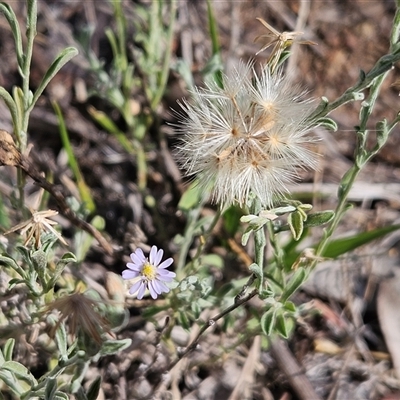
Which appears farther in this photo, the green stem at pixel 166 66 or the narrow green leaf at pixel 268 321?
the green stem at pixel 166 66

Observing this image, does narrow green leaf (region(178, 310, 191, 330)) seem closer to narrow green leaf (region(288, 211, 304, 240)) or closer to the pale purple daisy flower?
the pale purple daisy flower

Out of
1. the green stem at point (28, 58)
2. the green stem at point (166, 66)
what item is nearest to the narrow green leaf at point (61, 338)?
the green stem at point (28, 58)

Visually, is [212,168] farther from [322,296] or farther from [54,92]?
[54,92]

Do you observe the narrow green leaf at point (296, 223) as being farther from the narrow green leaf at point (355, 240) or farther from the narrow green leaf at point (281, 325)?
the narrow green leaf at point (355, 240)

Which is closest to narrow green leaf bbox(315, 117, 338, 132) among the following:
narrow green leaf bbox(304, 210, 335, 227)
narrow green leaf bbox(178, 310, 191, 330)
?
narrow green leaf bbox(304, 210, 335, 227)

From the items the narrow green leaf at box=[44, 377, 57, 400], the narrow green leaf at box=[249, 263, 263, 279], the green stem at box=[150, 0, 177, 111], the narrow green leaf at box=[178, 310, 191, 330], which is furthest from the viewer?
the green stem at box=[150, 0, 177, 111]

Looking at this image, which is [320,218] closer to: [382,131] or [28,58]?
[382,131]

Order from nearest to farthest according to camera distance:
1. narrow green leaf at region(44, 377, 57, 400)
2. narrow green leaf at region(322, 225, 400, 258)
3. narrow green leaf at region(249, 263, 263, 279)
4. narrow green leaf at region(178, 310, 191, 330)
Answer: narrow green leaf at region(249, 263, 263, 279), narrow green leaf at region(44, 377, 57, 400), narrow green leaf at region(178, 310, 191, 330), narrow green leaf at region(322, 225, 400, 258)
